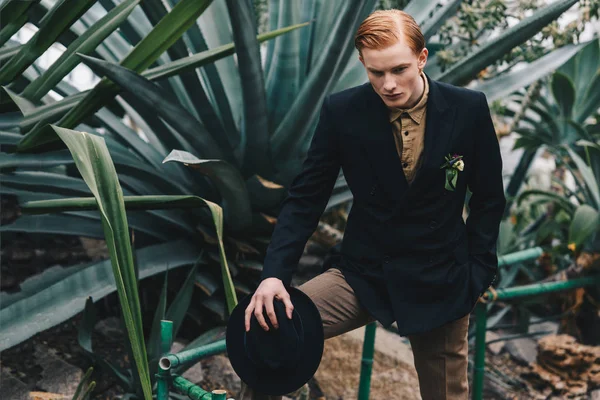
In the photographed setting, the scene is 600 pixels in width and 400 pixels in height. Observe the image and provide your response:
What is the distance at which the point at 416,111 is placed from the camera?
1.62 m

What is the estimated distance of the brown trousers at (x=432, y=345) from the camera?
5.20 ft

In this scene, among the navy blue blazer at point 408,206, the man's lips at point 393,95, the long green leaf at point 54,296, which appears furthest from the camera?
the long green leaf at point 54,296

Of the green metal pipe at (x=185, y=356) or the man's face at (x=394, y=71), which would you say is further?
the green metal pipe at (x=185, y=356)

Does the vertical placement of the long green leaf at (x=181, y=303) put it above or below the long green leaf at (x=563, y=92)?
below

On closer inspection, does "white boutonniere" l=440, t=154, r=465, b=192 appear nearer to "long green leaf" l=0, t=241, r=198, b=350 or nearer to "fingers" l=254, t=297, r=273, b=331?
"fingers" l=254, t=297, r=273, b=331

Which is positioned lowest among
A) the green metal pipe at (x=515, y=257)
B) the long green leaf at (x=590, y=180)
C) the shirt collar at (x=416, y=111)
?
the shirt collar at (x=416, y=111)

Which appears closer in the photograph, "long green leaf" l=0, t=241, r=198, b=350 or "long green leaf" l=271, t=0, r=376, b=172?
"long green leaf" l=0, t=241, r=198, b=350

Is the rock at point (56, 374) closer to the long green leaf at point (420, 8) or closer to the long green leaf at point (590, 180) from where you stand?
the long green leaf at point (420, 8)

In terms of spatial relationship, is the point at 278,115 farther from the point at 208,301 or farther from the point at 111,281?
the point at 111,281

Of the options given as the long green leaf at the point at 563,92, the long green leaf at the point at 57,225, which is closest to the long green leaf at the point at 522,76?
the long green leaf at the point at 563,92

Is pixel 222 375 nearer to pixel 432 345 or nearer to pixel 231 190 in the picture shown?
pixel 231 190

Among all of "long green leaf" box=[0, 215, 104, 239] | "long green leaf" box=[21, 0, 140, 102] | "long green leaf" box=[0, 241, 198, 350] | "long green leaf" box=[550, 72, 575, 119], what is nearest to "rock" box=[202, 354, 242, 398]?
"long green leaf" box=[0, 241, 198, 350]

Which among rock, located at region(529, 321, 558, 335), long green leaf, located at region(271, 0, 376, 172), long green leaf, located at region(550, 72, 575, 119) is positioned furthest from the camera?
rock, located at region(529, 321, 558, 335)

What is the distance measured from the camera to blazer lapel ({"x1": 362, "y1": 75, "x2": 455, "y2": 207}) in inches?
62.4
